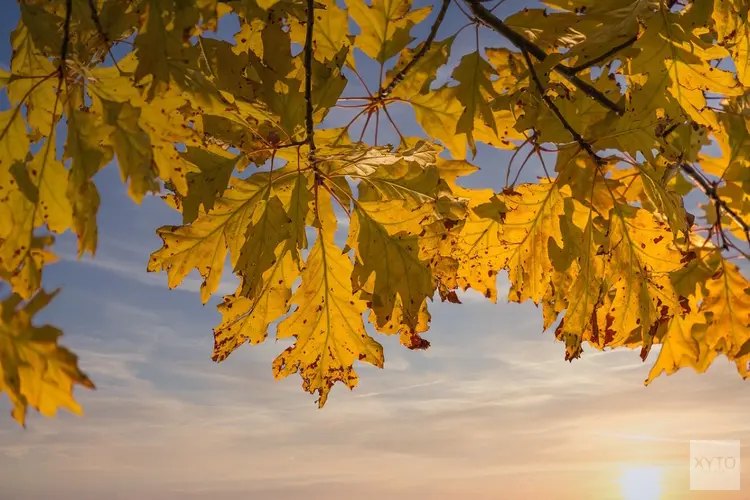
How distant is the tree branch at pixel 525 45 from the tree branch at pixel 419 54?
0.27 feet

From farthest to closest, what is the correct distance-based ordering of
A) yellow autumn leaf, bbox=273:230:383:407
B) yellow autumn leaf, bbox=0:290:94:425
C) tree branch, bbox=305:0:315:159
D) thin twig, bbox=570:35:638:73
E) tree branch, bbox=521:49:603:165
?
yellow autumn leaf, bbox=273:230:383:407, tree branch, bbox=521:49:603:165, thin twig, bbox=570:35:638:73, tree branch, bbox=305:0:315:159, yellow autumn leaf, bbox=0:290:94:425

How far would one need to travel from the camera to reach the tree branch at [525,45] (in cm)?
152

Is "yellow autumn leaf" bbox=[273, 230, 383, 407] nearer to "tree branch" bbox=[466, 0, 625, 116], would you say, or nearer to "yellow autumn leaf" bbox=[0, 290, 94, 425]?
"tree branch" bbox=[466, 0, 625, 116]

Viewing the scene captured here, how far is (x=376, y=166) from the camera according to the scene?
1.50 meters

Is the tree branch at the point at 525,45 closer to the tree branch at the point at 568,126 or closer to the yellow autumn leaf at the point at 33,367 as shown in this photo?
the tree branch at the point at 568,126

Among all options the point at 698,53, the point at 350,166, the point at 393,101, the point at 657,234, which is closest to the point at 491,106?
the point at 393,101

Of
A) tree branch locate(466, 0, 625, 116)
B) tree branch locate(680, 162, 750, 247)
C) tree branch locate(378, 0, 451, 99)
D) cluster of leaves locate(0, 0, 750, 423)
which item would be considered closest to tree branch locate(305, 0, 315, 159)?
cluster of leaves locate(0, 0, 750, 423)

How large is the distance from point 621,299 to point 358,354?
73cm

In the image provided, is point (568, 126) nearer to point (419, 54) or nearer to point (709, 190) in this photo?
point (419, 54)

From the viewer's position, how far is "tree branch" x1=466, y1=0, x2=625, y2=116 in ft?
4.99

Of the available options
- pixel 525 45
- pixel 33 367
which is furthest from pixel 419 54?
pixel 33 367

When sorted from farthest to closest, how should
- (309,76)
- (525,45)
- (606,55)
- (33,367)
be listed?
Answer: (525,45) → (606,55) → (309,76) → (33,367)

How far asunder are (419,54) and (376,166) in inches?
12.0

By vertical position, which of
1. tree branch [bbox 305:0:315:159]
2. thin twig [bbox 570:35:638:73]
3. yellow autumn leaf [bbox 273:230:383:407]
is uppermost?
thin twig [bbox 570:35:638:73]
